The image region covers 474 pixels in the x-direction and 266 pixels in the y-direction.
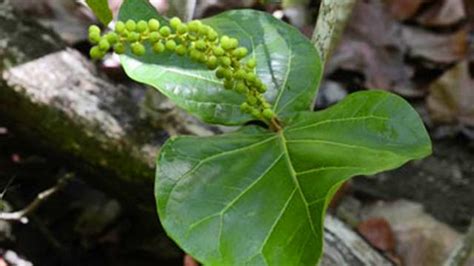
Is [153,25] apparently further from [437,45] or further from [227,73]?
[437,45]

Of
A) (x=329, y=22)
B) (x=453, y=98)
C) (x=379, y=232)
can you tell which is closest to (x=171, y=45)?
(x=329, y=22)

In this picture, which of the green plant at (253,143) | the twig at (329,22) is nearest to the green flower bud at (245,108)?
the green plant at (253,143)

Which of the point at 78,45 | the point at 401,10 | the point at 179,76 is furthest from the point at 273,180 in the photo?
the point at 401,10

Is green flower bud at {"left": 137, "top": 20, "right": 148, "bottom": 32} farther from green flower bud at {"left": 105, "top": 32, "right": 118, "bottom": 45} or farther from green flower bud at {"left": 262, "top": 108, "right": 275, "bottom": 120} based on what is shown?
green flower bud at {"left": 262, "top": 108, "right": 275, "bottom": 120}

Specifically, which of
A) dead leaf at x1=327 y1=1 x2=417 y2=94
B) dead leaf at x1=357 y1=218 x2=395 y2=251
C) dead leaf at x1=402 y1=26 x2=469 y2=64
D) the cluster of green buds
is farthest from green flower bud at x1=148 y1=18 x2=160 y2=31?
dead leaf at x1=402 y1=26 x2=469 y2=64

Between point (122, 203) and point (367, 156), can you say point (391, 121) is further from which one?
point (122, 203)

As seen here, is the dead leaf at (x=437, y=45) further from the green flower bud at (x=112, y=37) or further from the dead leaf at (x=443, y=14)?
the green flower bud at (x=112, y=37)
